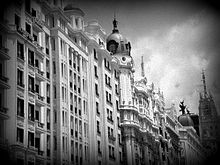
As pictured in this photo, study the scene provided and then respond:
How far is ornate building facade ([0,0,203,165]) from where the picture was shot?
43188 mm

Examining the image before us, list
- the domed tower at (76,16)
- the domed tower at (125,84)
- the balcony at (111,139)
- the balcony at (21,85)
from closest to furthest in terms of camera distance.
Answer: the balcony at (21,85), the domed tower at (76,16), the balcony at (111,139), the domed tower at (125,84)

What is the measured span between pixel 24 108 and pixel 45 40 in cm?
1081

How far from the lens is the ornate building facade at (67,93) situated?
43188mm

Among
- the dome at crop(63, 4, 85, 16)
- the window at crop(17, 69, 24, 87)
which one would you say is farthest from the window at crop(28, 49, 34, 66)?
the dome at crop(63, 4, 85, 16)

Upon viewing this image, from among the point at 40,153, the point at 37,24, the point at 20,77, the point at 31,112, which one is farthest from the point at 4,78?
the point at 37,24

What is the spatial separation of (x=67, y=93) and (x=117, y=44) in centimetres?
2615

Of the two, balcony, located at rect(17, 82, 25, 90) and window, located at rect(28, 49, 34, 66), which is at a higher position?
window, located at rect(28, 49, 34, 66)

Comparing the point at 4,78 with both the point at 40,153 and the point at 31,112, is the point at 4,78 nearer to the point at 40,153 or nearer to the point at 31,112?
the point at 31,112

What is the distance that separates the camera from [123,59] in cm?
7644

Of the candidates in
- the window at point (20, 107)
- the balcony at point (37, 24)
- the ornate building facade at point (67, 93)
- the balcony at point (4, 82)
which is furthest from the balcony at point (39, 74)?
the balcony at point (4, 82)

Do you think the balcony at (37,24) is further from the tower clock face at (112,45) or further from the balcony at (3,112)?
the tower clock face at (112,45)

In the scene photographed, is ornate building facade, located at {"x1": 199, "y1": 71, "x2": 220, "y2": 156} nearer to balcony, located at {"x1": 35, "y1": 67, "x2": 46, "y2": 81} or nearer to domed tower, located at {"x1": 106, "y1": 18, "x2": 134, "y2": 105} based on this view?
domed tower, located at {"x1": 106, "y1": 18, "x2": 134, "y2": 105}

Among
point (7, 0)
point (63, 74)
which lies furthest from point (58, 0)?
point (7, 0)

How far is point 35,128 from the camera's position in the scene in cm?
4641
